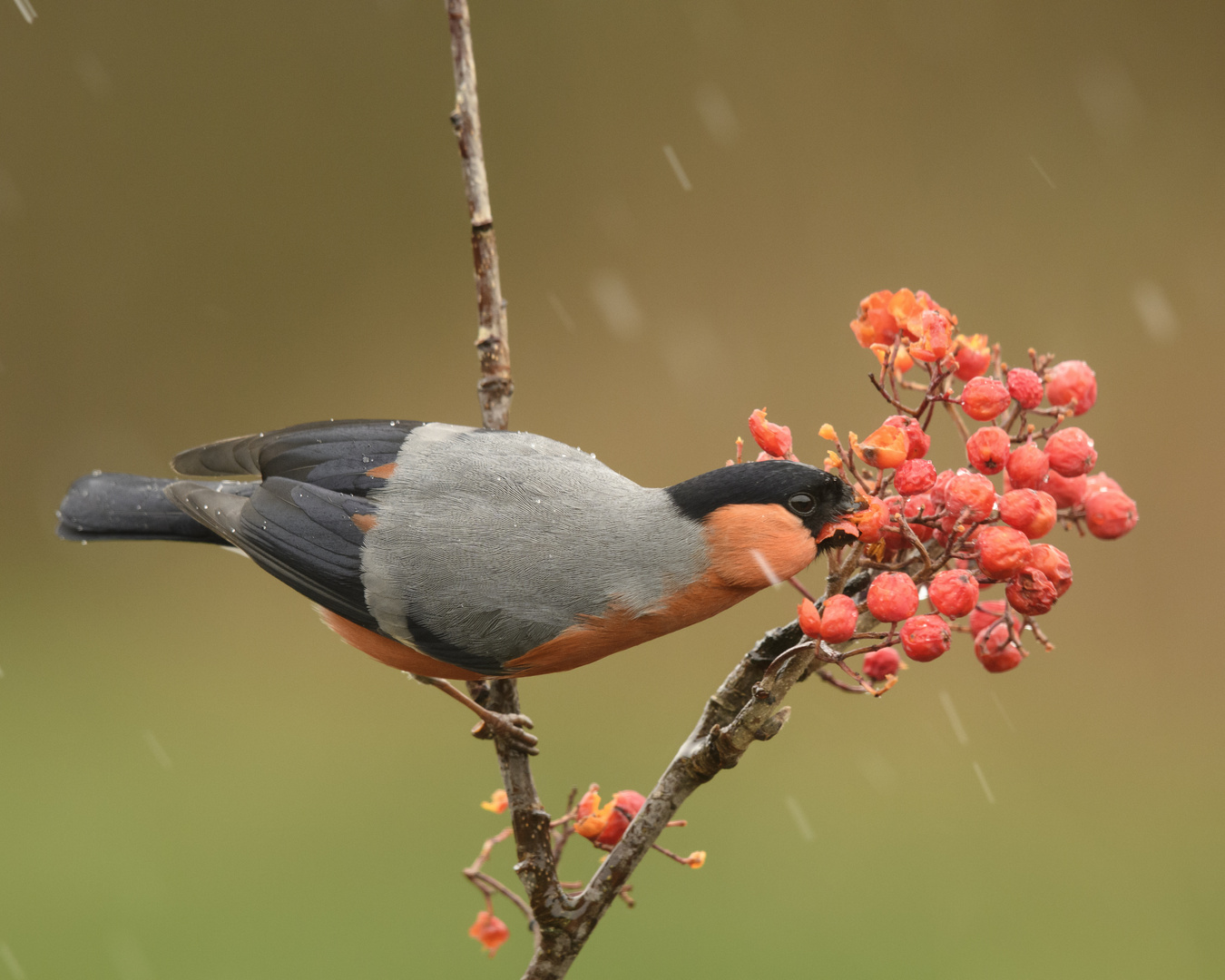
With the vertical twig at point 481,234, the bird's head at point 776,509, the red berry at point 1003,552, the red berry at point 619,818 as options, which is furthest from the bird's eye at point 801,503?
the vertical twig at point 481,234

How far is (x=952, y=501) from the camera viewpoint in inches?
42.0

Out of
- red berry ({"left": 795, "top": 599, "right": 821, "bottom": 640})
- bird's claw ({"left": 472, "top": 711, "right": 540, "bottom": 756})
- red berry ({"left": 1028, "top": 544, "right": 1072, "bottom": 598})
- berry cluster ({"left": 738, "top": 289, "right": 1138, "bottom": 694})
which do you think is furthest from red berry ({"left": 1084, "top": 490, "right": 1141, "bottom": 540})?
bird's claw ({"left": 472, "top": 711, "right": 540, "bottom": 756})

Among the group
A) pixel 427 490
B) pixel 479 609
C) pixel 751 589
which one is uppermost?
pixel 427 490

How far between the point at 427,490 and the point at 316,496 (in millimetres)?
200

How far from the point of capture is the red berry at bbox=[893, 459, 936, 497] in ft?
3.65

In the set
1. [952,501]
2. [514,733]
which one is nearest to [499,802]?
[514,733]

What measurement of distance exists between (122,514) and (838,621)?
1356mm

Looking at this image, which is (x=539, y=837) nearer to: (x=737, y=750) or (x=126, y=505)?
(x=737, y=750)

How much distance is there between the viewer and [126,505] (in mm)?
1859

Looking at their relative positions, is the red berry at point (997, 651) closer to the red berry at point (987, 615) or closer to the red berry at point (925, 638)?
the red berry at point (987, 615)

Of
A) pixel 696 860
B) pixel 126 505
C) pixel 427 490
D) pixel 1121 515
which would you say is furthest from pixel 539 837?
pixel 126 505

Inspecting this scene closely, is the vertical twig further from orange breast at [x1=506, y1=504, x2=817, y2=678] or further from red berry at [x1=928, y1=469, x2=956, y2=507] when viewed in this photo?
red berry at [x1=928, y1=469, x2=956, y2=507]

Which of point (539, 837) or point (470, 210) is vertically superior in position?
point (470, 210)

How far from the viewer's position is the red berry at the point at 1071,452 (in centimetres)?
114
